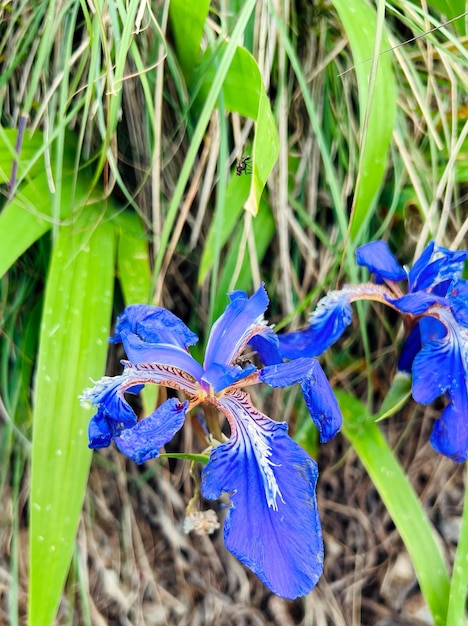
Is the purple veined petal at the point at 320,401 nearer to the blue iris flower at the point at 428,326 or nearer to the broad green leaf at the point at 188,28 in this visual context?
the blue iris flower at the point at 428,326

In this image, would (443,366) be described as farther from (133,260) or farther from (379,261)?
(133,260)

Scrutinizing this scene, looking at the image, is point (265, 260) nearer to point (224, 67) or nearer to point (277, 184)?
point (277, 184)

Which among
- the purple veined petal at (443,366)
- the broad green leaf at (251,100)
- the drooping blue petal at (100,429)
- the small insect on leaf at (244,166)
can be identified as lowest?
the purple veined petal at (443,366)

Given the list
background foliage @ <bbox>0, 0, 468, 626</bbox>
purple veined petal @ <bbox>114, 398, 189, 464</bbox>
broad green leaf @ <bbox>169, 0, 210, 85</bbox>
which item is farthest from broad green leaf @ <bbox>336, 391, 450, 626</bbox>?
broad green leaf @ <bbox>169, 0, 210, 85</bbox>

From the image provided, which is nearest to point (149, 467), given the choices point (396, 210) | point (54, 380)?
point (54, 380)

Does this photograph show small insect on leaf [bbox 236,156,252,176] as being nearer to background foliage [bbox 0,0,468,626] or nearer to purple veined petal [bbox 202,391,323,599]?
background foliage [bbox 0,0,468,626]

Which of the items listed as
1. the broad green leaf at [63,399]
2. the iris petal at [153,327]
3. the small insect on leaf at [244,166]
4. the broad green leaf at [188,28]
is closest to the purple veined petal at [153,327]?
the iris petal at [153,327]
